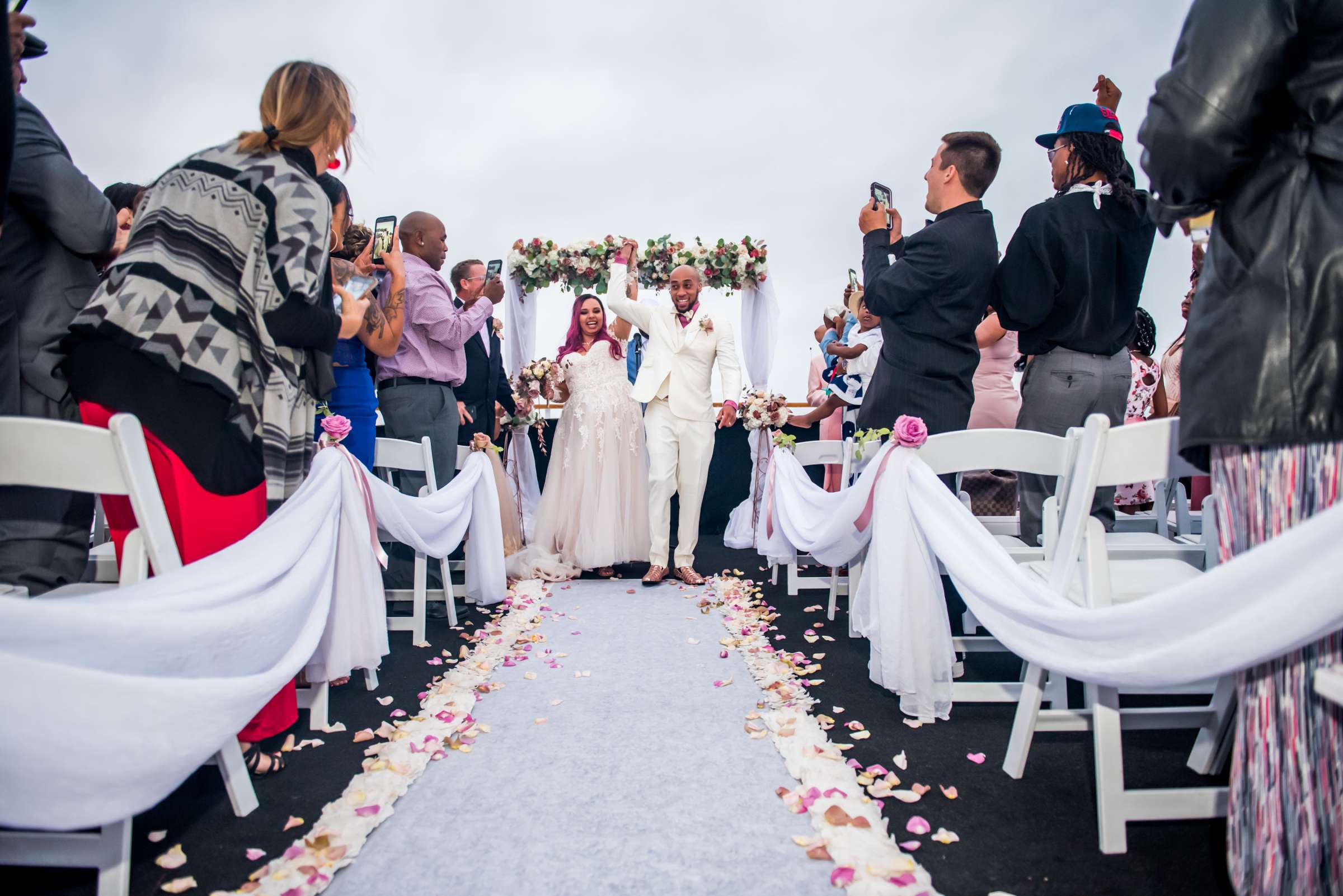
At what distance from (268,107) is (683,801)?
186cm

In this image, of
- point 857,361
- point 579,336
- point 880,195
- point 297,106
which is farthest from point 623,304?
point 297,106

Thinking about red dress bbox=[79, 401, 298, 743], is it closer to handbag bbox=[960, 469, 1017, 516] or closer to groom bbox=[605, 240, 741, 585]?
groom bbox=[605, 240, 741, 585]

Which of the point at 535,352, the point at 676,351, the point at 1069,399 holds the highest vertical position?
the point at 535,352

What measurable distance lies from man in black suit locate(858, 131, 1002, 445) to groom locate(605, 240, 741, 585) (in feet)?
5.26

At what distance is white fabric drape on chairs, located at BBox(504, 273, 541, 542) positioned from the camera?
17.3ft

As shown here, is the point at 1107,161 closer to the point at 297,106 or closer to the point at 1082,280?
the point at 1082,280

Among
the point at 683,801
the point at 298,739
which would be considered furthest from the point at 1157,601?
the point at 298,739

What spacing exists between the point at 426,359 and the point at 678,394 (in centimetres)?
141

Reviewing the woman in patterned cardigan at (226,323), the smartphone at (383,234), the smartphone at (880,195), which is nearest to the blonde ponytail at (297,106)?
the woman in patterned cardigan at (226,323)

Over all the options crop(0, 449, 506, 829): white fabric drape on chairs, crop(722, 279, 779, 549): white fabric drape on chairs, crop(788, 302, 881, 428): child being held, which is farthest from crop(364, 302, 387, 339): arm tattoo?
crop(722, 279, 779, 549): white fabric drape on chairs

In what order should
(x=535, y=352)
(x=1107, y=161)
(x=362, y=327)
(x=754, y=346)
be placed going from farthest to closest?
(x=754, y=346), (x=535, y=352), (x=1107, y=161), (x=362, y=327)

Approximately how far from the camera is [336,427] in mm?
2172

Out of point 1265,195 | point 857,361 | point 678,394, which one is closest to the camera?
point 1265,195

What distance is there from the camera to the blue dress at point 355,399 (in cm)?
283
